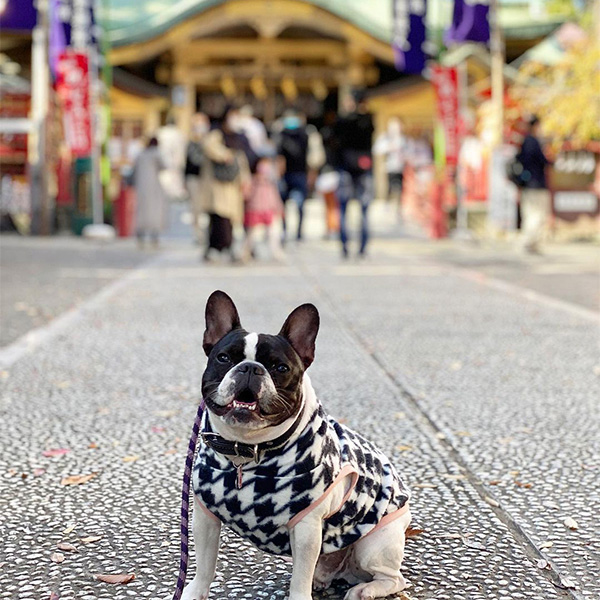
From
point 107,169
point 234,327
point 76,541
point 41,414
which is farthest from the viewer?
point 107,169

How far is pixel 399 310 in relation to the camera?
7.64 m

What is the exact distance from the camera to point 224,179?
11375mm

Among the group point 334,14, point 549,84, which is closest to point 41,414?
point 549,84

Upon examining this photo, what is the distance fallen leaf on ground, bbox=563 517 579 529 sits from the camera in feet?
8.88

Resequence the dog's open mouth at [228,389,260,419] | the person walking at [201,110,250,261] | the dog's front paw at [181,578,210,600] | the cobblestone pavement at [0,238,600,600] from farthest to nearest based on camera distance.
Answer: the person walking at [201,110,250,261], the cobblestone pavement at [0,238,600,600], the dog's front paw at [181,578,210,600], the dog's open mouth at [228,389,260,419]

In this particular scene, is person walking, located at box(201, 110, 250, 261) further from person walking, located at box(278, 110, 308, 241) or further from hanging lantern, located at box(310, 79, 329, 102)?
hanging lantern, located at box(310, 79, 329, 102)

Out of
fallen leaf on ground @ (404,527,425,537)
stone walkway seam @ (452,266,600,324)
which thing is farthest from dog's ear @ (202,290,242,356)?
stone walkway seam @ (452,266,600,324)

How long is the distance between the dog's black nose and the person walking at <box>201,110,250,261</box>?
9.52 meters

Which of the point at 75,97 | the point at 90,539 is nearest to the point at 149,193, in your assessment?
the point at 75,97

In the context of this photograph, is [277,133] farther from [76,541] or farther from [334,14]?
[76,541]

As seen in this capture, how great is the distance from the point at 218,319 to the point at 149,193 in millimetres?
12610

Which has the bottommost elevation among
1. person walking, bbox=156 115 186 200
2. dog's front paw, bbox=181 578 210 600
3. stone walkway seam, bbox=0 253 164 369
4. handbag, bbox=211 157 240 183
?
dog's front paw, bbox=181 578 210 600

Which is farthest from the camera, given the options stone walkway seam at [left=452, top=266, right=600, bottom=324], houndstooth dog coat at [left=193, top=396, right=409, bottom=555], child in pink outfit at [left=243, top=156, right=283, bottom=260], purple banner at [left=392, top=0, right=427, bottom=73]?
purple banner at [left=392, top=0, right=427, bottom=73]

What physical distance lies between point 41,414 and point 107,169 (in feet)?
44.7
